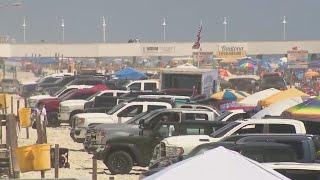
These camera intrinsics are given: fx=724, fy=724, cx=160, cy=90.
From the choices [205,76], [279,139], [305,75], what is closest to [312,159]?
[279,139]

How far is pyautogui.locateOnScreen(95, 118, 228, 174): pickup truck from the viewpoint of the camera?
1880 centimetres

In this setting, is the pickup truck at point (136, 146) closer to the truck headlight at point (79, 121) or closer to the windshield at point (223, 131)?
the windshield at point (223, 131)

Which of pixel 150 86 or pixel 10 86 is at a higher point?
pixel 150 86

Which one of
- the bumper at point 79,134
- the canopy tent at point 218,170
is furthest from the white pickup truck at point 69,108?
the canopy tent at point 218,170

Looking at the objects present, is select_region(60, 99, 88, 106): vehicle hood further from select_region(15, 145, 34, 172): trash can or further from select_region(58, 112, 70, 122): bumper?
select_region(15, 145, 34, 172): trash can

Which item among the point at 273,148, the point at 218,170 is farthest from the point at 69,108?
the point at 218,170

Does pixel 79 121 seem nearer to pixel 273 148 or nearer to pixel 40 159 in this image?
pixel 40 159

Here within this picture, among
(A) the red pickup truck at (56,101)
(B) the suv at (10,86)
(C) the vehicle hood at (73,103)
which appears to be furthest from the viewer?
(B) the suv at (10,86)

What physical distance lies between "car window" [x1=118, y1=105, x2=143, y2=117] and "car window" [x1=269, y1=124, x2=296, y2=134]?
8.84 m

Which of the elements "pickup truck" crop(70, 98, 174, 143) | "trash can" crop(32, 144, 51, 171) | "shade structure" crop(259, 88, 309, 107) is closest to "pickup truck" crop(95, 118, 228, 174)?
"trash can" crop(32, 144, 51, 171)

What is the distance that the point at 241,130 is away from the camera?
1727 cm

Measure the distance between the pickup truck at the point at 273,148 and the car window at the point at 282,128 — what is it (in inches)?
85.3

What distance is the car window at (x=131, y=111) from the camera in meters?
25.3

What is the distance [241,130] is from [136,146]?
10.7ft
